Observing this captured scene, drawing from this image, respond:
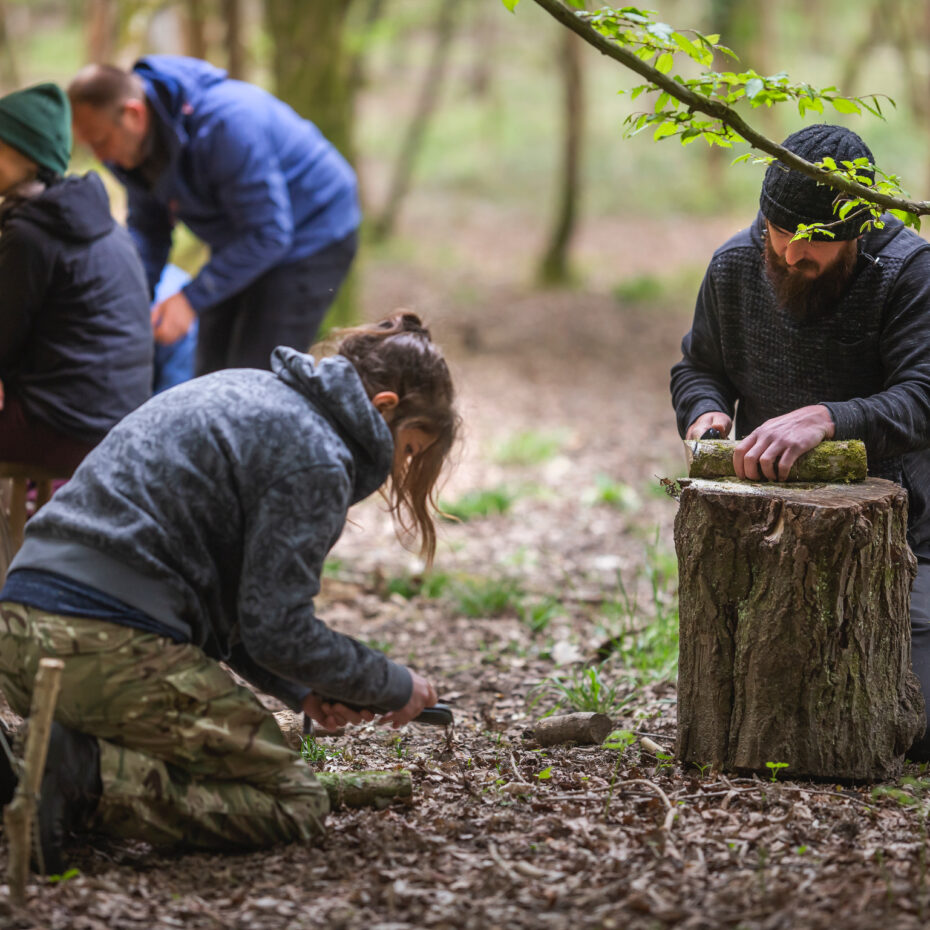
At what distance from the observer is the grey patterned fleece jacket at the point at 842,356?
303 centimetres

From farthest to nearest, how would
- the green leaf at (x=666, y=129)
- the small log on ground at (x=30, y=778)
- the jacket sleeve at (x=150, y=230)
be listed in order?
the jacket sleeve at (x=150, y=230), the green leaf at (x=666, y=129), the small log on ground at (x=30, y=778)

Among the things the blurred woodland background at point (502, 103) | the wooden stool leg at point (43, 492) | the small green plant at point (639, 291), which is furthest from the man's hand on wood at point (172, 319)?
the small green plant at point (639, 291)

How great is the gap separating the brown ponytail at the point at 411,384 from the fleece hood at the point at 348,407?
0.08 meters

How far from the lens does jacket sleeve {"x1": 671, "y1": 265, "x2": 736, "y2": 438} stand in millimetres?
3461

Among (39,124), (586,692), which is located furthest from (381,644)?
(39,124)

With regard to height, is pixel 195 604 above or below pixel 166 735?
above

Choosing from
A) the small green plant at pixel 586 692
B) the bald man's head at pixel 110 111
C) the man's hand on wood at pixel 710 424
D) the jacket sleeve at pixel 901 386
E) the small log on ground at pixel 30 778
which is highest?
the bald man's head at pixel 110 111

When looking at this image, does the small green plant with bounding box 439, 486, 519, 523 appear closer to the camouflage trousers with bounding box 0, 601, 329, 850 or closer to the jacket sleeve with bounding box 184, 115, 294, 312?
the jacket sleeve with bounding box 184, 115, 294, 312

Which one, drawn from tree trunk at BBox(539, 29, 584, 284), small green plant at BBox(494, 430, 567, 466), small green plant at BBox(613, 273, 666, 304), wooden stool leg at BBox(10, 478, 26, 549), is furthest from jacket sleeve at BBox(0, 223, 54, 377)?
small green plant at BBox(613, 273, 666, 304)

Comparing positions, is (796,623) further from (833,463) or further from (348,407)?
(348,407)

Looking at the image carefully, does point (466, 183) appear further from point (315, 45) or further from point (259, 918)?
point (259, 918)

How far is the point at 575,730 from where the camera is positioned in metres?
3.32

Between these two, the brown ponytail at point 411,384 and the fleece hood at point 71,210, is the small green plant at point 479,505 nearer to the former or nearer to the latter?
the fleece hood at point 71,210

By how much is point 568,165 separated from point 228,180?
30.3 feet
